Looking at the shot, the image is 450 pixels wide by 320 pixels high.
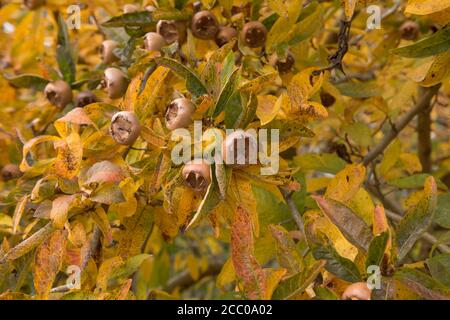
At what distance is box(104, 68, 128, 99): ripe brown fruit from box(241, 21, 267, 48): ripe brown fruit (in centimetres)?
28

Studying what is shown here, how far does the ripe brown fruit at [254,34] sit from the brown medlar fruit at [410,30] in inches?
25.1

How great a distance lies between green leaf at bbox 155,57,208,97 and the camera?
3.60 ft

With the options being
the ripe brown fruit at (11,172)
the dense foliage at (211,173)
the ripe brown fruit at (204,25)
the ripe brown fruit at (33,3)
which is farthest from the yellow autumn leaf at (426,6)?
the ripe brown fruit at (33,3)

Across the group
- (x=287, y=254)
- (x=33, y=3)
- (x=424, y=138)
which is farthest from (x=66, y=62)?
(x=424, y=138)

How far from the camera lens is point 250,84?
3.47 feet

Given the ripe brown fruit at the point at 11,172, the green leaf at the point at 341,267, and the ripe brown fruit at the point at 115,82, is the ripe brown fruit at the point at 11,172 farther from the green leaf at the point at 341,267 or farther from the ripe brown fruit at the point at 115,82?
the green leaf at the point at 341,267

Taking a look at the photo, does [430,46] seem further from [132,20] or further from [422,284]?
[132,20]

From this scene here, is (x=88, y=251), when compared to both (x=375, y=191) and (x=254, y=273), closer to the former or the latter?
(x=254, y=273)

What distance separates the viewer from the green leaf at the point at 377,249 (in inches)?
34.6

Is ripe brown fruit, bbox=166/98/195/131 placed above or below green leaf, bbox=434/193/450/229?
above

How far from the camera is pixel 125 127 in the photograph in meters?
1.09

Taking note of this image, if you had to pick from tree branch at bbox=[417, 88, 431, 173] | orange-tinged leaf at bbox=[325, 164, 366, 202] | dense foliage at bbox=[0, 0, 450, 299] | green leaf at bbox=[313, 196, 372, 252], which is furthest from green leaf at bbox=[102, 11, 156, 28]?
tree branch at bbox=[417, 88, 431, 173]

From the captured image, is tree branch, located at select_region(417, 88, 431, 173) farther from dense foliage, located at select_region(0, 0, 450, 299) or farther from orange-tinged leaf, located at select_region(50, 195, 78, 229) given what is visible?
orange-tinged leaf, located at select_region(50, 195, 78, 229)
